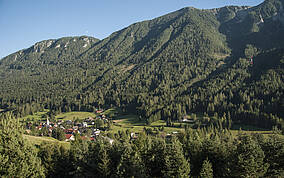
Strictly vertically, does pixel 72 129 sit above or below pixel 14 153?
below

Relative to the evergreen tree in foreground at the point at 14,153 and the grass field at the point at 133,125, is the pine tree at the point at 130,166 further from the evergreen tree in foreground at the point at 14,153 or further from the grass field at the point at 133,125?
the grass field at the point at 133,125

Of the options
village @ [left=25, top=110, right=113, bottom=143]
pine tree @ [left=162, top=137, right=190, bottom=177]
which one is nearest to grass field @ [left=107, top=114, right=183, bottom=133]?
village @ [left=25, top=110, right=113, bottom=143]

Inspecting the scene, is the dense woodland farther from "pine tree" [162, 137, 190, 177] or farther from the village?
the village

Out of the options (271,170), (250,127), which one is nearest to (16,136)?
(271,170)

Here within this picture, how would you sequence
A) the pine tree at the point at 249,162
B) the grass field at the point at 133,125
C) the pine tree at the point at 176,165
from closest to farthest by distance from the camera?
the pine tree at the point at 249,162 < the pine tree at the point at 176,165 < the grass field at the point at 133,125

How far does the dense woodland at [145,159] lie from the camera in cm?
2278

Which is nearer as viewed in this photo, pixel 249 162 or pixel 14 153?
pixel 14 153

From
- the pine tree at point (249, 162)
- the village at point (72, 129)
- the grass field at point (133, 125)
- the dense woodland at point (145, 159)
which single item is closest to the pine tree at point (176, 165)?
the dense woodland at point (145, 159)

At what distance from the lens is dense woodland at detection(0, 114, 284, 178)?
22781 mm

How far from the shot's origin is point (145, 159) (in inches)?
1431

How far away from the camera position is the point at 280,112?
4483 inches

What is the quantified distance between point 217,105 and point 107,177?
125m

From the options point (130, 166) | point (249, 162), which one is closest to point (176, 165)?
point (130, 166)

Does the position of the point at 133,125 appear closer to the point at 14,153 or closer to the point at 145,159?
the point at 145,159
